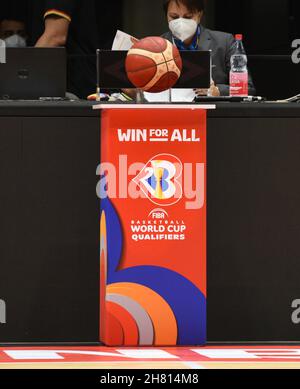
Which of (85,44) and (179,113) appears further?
(85,44)

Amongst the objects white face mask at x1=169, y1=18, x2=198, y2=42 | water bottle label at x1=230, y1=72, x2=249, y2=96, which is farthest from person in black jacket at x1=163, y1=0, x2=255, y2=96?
water bottle label at x1=230, y1=72, x2=249, y2=96

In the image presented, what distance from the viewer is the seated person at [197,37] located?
285 inches

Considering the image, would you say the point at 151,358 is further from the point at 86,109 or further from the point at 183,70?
the point at 183,70

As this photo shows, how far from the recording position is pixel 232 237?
5.73m

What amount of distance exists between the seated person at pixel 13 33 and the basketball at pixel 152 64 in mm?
3212

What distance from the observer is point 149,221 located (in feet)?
18.5

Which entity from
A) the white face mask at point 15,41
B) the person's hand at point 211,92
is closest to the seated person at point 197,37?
the person's hand at point 211,92

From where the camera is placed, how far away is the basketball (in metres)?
5.65

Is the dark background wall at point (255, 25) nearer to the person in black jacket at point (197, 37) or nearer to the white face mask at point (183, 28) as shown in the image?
the person in black jacket at point (197, 37)

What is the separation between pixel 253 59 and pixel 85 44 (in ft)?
5.81

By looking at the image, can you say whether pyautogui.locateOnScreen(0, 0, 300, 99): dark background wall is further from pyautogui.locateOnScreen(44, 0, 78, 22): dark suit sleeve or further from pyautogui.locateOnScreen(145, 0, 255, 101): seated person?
pyautogui.locateOnScreen(145, 0, 255, 101): seated person
